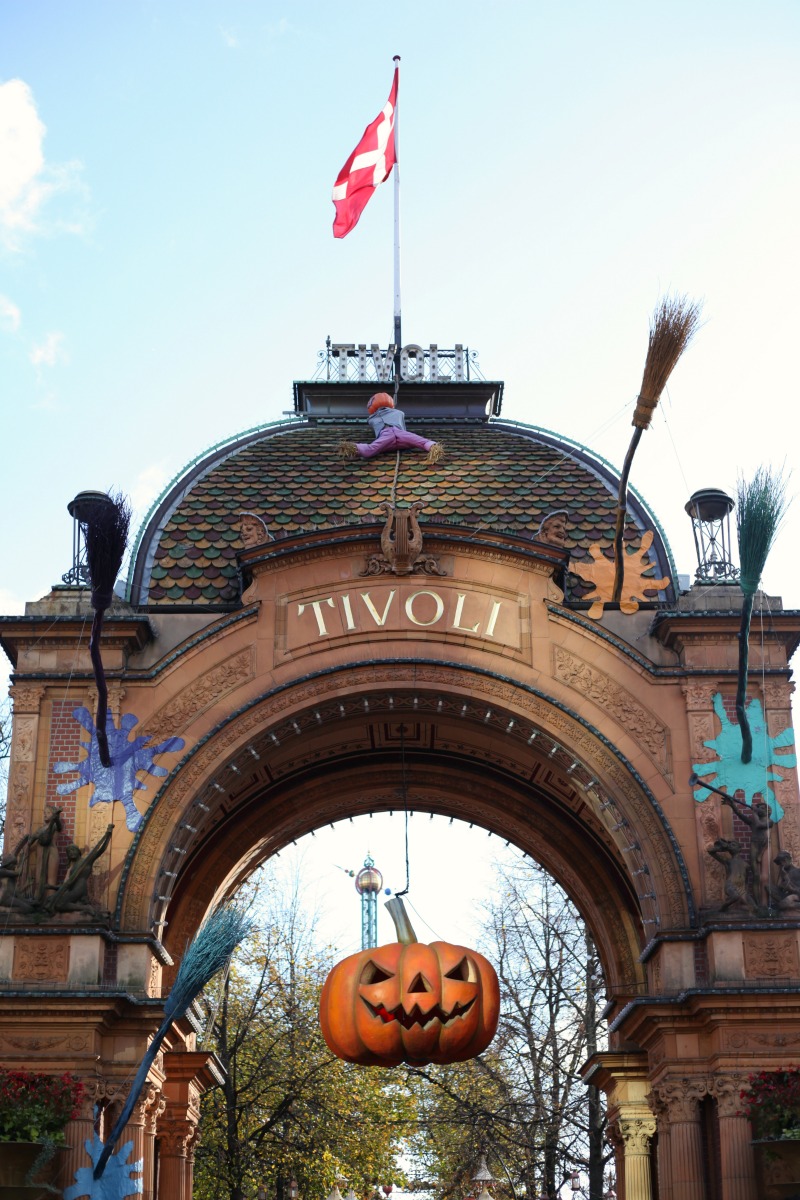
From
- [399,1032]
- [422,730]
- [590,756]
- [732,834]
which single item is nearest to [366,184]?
[422,730]

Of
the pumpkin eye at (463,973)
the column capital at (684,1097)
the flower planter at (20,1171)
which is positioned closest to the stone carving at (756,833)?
the column capital at (684,1097)

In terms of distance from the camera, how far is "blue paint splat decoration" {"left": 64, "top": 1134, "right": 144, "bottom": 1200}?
15.0m

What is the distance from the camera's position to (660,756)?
56.6ft

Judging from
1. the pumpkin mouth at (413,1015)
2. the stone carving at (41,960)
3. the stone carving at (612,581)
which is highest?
the stone carving at (612,581)

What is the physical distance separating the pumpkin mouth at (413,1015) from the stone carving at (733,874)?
3.43 meters

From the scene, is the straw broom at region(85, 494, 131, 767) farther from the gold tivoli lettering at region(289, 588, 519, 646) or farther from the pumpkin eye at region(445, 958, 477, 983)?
the pumpkin eye at region(445, 958, 477, 983)

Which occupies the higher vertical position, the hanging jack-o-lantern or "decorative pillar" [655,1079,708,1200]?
the hanging jack-o-lantern

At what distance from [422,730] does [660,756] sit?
3491mm

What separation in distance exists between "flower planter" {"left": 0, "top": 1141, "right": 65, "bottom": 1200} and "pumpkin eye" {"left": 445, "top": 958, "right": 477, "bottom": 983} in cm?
415

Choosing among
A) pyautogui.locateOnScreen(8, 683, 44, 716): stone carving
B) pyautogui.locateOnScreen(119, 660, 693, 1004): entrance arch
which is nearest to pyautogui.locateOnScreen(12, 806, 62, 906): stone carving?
pyautogui.locateOnScreen(119, 660, 693, 1004): entrance arch

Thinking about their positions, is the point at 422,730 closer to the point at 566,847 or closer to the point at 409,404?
the point at 566,847

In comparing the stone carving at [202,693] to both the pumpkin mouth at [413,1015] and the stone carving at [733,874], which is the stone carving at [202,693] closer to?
the pumpkin mouth at [413,1015]

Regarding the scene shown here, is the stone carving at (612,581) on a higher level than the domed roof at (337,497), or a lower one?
lower

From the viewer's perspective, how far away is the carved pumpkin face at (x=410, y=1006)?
1427 cm
